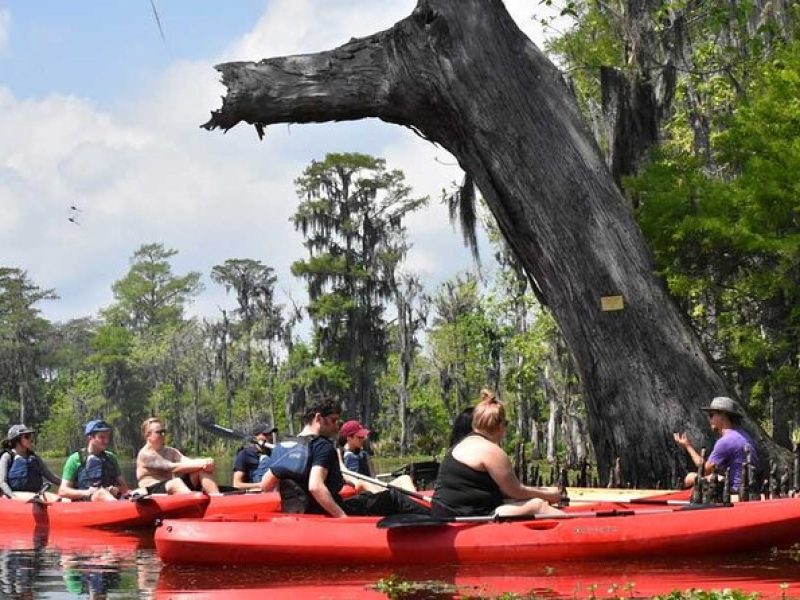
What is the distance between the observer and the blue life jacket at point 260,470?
1700 cm

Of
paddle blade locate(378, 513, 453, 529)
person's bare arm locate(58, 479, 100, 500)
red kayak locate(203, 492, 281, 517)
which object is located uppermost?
person's bare arm locate(58, 479, 100, 500)

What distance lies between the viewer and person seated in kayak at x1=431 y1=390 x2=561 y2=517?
1028cm

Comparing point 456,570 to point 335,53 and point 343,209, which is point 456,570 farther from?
point 343,209

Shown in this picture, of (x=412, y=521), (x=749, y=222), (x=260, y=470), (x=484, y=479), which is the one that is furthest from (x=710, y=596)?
(x=749, y=222)

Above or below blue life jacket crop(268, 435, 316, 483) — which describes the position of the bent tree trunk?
above

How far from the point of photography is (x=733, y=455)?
12484 millimetres

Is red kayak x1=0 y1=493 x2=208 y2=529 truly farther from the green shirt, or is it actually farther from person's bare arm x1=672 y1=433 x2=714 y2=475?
person's bare arm x1=672 y1=433 x2=714 y2=475

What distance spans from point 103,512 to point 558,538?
22.7 feet

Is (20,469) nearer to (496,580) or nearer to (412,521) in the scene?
(412,521)

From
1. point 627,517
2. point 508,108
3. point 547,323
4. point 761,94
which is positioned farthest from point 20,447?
point 547,323

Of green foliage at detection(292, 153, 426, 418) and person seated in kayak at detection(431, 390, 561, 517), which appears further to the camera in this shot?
Result: green foliage at detection(292, 153, 426, 418)

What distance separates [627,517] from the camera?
10844mm

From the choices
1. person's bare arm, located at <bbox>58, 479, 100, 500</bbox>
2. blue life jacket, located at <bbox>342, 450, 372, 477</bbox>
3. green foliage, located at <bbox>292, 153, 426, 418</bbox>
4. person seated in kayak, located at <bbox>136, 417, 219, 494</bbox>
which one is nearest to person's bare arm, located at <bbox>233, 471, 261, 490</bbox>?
person seated in kayak, located at <bbox>136, 417, 219, 494</bbox>

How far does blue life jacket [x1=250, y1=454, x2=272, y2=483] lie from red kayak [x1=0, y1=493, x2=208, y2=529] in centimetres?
191
